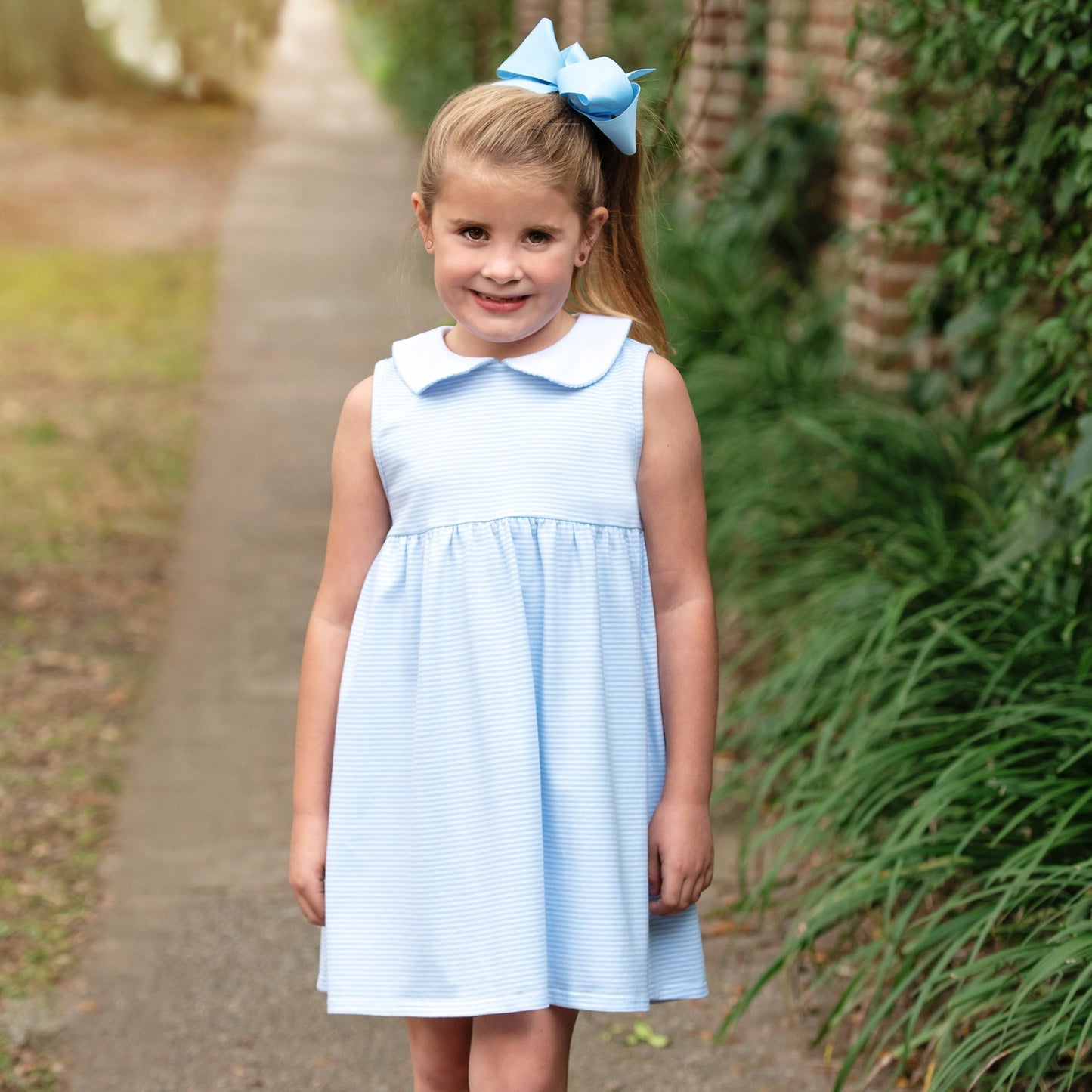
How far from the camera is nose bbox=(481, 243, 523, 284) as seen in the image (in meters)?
1.76

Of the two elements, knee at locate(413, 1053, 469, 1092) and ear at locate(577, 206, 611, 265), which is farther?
knee at locate(413, 1053, 469, 1092)

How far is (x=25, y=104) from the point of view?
1761 cm

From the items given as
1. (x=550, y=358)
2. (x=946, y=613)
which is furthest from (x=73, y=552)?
(x=550, y=358)

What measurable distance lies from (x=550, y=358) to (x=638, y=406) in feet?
0.39

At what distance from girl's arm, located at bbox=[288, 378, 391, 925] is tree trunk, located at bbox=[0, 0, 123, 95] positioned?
7897 millimetres

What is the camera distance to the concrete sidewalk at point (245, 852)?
8.98ft

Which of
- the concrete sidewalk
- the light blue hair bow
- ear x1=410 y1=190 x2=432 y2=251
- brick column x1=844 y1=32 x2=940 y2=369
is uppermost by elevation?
the light blue hair bow

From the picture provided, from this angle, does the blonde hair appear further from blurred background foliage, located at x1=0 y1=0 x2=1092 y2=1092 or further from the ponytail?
blurred background foliage, located at x1=0 y1=0 x2=1092 y2=1092

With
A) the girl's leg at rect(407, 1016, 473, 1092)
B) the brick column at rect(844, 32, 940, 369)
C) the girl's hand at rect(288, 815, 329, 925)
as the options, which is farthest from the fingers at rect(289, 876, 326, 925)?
the brick column at rect(844, 32, 940, 369)

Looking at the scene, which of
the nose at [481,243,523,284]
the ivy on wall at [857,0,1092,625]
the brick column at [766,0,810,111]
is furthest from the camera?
the brick column at [766,0,810,111]

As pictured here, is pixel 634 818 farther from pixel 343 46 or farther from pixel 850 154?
pixel 343 46

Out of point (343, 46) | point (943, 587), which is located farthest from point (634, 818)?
point (343, 46)

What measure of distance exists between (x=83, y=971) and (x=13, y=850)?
1.74 ft

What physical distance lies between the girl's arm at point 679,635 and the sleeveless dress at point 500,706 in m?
0.03
